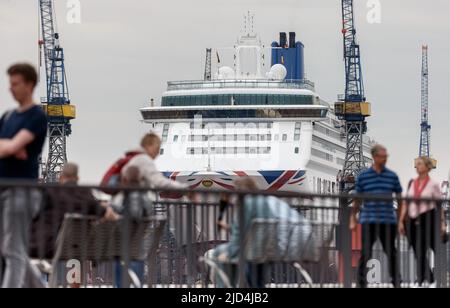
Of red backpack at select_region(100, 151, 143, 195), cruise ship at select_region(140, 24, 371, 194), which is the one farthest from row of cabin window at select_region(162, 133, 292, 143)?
red backpack at select_region(100, 151, 143, 195)

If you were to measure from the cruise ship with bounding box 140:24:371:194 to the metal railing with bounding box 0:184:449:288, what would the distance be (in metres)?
77.2

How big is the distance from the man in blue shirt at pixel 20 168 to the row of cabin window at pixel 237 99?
81.1 m

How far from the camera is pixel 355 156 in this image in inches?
4759

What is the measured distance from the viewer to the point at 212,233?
52.4 feet

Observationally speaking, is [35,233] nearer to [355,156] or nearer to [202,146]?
[202,146]

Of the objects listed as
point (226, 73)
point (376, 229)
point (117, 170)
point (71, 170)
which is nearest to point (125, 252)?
point (71, 170)

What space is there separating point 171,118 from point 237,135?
3.89 m

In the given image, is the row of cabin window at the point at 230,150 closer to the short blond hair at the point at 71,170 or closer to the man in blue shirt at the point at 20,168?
the short blond hair at the point at 71,170

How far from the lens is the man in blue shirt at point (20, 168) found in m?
12.9

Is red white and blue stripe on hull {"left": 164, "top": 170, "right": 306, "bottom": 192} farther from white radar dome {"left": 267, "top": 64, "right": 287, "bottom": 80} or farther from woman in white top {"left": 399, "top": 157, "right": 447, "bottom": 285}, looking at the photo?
woman in white top {"left": 399, "top": 157, "right": 447, "bottom": 285}

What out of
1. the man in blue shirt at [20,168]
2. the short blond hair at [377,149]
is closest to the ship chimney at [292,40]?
the short blond hair at [377,149]

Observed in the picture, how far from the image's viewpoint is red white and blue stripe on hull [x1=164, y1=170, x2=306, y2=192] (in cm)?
9350
